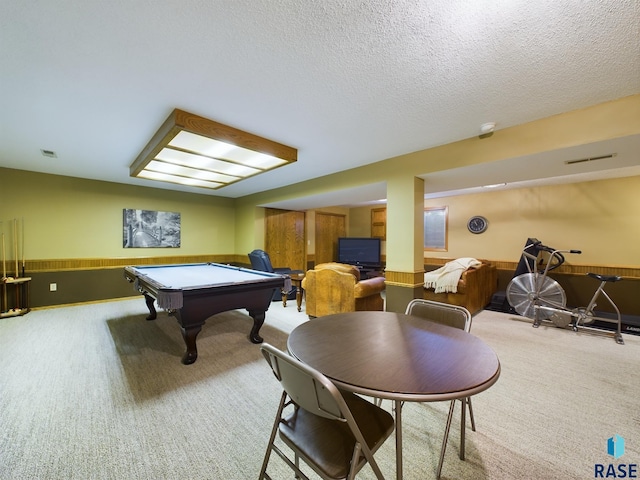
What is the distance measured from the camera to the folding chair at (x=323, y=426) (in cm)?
89

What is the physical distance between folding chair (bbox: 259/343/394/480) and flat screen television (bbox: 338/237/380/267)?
5.69 m

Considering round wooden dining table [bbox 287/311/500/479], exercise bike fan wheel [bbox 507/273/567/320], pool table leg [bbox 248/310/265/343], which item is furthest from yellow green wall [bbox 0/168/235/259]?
exercise bike fan wheel [bbox 507/273/567/320]

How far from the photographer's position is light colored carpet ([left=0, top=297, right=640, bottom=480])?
4.60ft

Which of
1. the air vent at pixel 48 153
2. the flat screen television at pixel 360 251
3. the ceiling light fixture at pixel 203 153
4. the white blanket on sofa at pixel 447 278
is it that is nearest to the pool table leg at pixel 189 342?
the ceiling light fixture at pixel 203 153

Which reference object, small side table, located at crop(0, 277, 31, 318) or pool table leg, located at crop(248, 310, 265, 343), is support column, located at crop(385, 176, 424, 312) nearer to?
pool table leg, located at crop(248, 310, 265, 343)

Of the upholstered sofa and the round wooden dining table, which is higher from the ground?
the round wooden dining table

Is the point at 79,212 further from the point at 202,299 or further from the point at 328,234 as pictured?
the point at 328,234

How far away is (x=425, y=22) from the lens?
51.6 inches

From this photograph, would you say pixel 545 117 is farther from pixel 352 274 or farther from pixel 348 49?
pixel 352 274

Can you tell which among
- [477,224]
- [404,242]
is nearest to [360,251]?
[477,224]

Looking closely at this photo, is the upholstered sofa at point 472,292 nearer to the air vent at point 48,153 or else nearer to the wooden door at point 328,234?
the wooden door at point 328,234

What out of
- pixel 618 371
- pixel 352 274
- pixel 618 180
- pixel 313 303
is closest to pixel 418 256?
pixel 352 274

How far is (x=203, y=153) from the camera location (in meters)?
2.92

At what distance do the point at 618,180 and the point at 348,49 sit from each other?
5.67 metres
